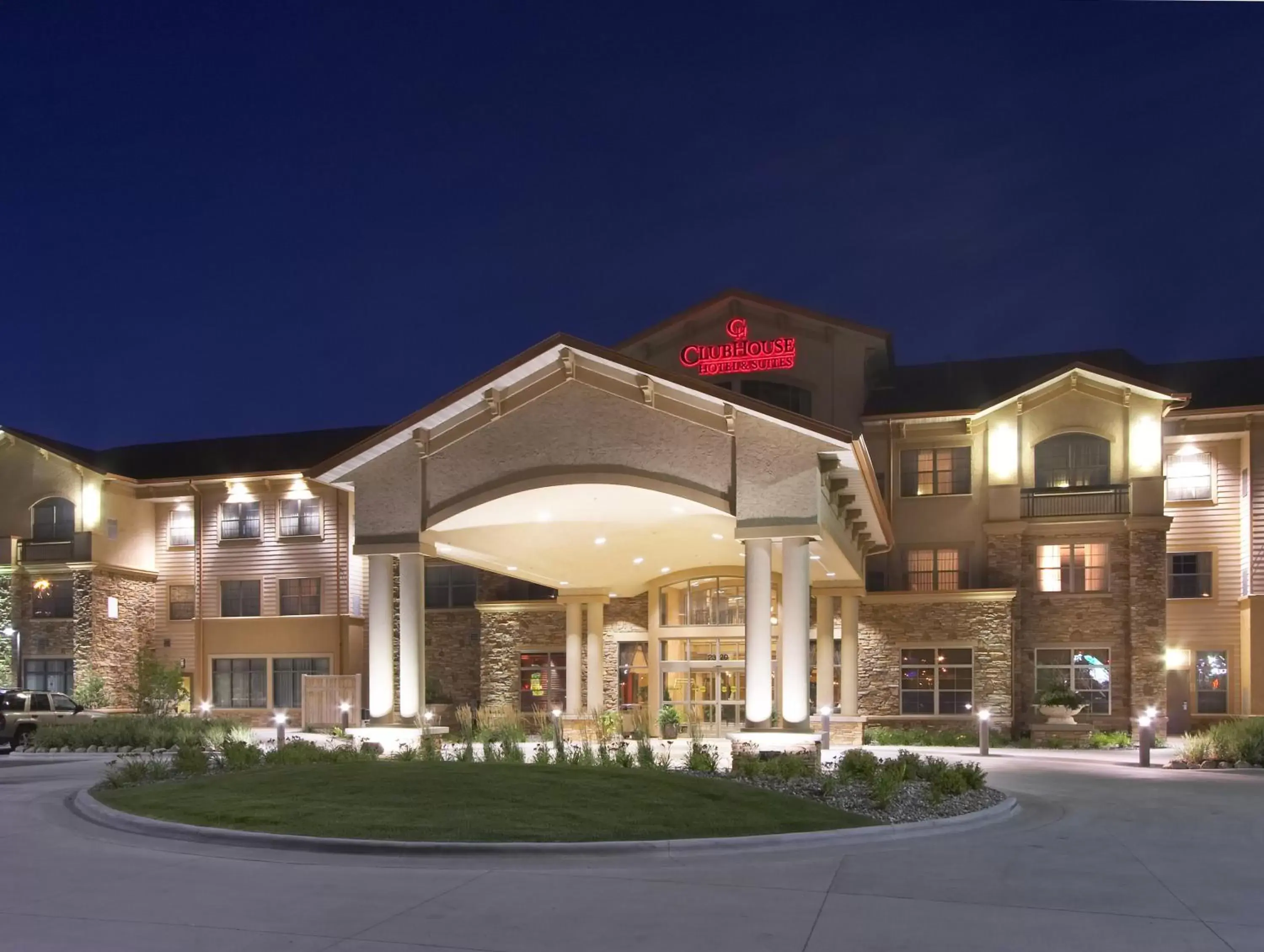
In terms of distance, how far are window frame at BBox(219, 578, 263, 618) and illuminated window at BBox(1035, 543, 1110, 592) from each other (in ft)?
88.2

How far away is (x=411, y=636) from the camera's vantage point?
2489 cm

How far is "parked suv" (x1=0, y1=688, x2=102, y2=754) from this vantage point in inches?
1166

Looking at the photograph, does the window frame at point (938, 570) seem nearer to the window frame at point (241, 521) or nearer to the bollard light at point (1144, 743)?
the bollard light at point (1144, 743)

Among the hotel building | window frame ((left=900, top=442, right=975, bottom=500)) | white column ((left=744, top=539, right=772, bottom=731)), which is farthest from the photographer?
window frame ((left=900, top=442, right=975, bottom=500))

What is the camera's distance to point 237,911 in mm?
9633

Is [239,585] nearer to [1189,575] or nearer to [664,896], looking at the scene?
[1189,575]

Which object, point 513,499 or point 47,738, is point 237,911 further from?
point 47,738

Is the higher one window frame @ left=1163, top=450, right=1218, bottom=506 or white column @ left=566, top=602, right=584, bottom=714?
window frame @ left=1163, top=450, right=1218, bottom=506

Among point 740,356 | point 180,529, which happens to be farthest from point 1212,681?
point 180,529

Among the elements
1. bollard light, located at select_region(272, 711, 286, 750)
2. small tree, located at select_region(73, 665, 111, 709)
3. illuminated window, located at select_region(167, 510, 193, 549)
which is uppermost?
illuminated window, located at select_region(167, 510, 193, 549)

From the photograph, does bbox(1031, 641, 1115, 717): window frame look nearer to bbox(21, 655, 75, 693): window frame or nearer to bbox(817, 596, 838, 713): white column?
bbox(817, 596, 838, 713): white column

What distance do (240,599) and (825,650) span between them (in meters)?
22.2

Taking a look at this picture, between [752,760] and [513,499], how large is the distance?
840 centimetres

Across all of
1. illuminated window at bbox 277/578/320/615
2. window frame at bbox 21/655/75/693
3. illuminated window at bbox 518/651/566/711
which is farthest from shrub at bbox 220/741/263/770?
window frame at bbox 21/655/75/693
